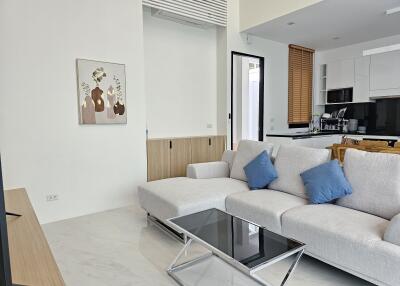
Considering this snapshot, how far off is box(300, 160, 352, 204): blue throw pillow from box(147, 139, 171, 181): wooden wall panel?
2.26 m

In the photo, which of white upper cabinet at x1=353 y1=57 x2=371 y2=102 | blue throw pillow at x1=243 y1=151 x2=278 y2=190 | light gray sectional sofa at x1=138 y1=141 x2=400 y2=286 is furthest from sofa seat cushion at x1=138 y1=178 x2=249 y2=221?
white upper cabinet at x1=353 y1=57 x2=371 y2=102

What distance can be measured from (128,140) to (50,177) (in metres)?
1.06

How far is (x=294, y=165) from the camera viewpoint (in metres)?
2.92

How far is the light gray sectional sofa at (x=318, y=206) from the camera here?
180 centimetres

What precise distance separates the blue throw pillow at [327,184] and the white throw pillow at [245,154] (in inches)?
30.7

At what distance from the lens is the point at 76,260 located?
2.44m

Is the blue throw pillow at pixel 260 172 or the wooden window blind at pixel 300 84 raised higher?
the wooden window blind at pixel 300 84

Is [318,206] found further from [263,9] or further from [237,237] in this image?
[263,9]

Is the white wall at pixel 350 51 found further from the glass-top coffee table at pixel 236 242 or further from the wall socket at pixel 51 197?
the wall socket at pixel 51 197

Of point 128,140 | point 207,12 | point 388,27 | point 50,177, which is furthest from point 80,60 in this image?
point 388,27

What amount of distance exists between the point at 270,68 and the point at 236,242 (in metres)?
4.34

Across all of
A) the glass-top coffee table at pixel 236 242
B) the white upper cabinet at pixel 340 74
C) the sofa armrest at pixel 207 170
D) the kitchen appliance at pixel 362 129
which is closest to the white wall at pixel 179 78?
the sofa armrest at pixel 207 170

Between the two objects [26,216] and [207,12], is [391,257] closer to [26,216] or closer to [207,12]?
[26,216]

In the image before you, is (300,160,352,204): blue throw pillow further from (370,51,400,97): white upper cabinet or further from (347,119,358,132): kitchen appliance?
(347,119,358,132): kitchen appliance
